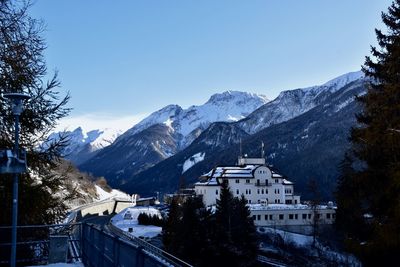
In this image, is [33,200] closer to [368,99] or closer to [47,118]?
[47,118]

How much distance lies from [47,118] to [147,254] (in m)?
9.88

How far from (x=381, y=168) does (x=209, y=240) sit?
26209 mm

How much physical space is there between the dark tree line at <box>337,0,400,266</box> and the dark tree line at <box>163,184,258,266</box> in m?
23.1

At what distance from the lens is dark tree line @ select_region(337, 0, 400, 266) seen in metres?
17.6

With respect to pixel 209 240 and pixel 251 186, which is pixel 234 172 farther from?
pixel 209 240

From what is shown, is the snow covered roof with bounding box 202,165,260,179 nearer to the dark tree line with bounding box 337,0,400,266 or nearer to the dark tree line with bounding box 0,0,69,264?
the dark tree line with bounding box 337,0,400,266

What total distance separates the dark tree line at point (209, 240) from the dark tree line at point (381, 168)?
75.8 feet

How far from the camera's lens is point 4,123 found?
14.0m

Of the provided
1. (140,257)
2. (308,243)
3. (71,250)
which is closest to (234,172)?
(308,243)

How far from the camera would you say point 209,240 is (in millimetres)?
43125

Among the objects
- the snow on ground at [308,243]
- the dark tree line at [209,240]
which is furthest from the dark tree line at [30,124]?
the snow on ground at [308,243]

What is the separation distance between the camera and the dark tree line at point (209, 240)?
42188 millimetres

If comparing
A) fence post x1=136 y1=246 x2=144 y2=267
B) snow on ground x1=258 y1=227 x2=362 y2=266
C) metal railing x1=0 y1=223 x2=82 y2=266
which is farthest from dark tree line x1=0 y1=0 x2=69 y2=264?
snow on ground x1=258 y1=227 x2=362 y2=266

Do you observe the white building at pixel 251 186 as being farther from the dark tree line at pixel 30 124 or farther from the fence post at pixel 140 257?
the fence post at pixel 140 257
